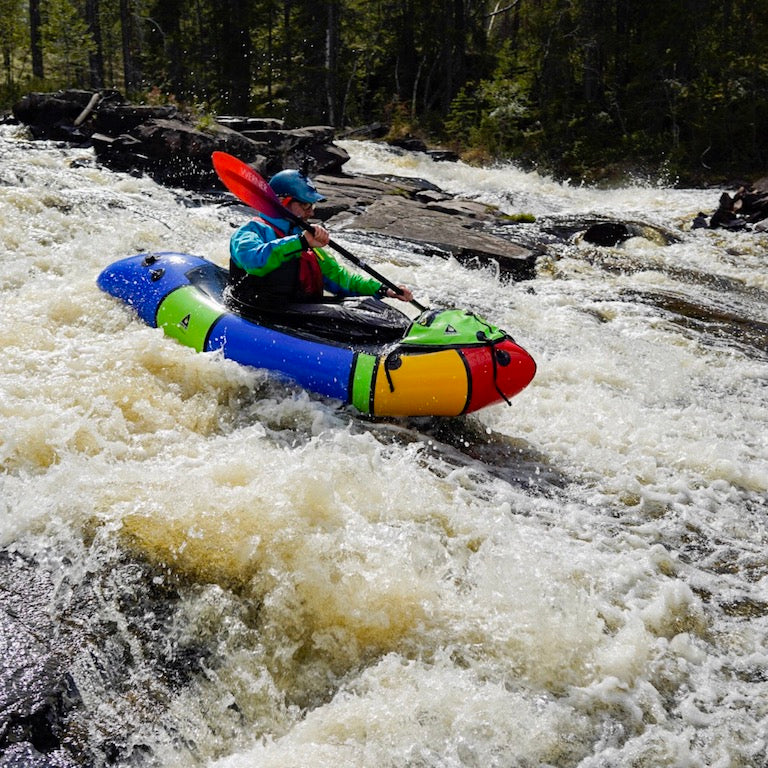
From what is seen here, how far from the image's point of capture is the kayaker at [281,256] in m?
4.62

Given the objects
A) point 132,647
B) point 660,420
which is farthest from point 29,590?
point 660,420

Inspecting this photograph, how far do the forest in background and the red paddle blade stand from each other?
42.4ft

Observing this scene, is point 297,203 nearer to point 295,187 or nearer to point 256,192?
point 295,187

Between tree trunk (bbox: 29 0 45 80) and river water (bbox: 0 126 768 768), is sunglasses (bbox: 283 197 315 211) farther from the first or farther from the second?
tree trunk (bbox: 29 0 45 80)

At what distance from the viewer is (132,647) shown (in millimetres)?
2584

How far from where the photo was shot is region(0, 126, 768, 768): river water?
8.09 feet

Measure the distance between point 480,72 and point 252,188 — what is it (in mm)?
22566

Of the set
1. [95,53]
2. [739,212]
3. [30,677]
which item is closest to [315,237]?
[30,677]

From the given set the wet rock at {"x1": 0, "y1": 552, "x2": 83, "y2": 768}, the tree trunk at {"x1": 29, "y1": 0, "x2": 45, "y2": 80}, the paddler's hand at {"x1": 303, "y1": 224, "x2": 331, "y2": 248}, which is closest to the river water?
the wet rock at {"x1": 0, "y1": 552, "x2": 83, "y2": 768}

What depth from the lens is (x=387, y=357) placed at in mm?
4465

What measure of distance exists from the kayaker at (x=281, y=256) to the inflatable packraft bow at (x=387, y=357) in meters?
0.17

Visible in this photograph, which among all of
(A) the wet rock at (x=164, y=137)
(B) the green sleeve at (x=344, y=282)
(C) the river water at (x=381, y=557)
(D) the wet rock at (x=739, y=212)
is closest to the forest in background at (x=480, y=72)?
(A) the wet rock at (x=164, y=137)

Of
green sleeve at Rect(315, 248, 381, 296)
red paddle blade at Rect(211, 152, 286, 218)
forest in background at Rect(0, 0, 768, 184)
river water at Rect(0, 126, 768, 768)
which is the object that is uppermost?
forest in background at Rect(0, 0, 768, 184)

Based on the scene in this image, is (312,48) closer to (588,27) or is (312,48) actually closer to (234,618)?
(588,27)
